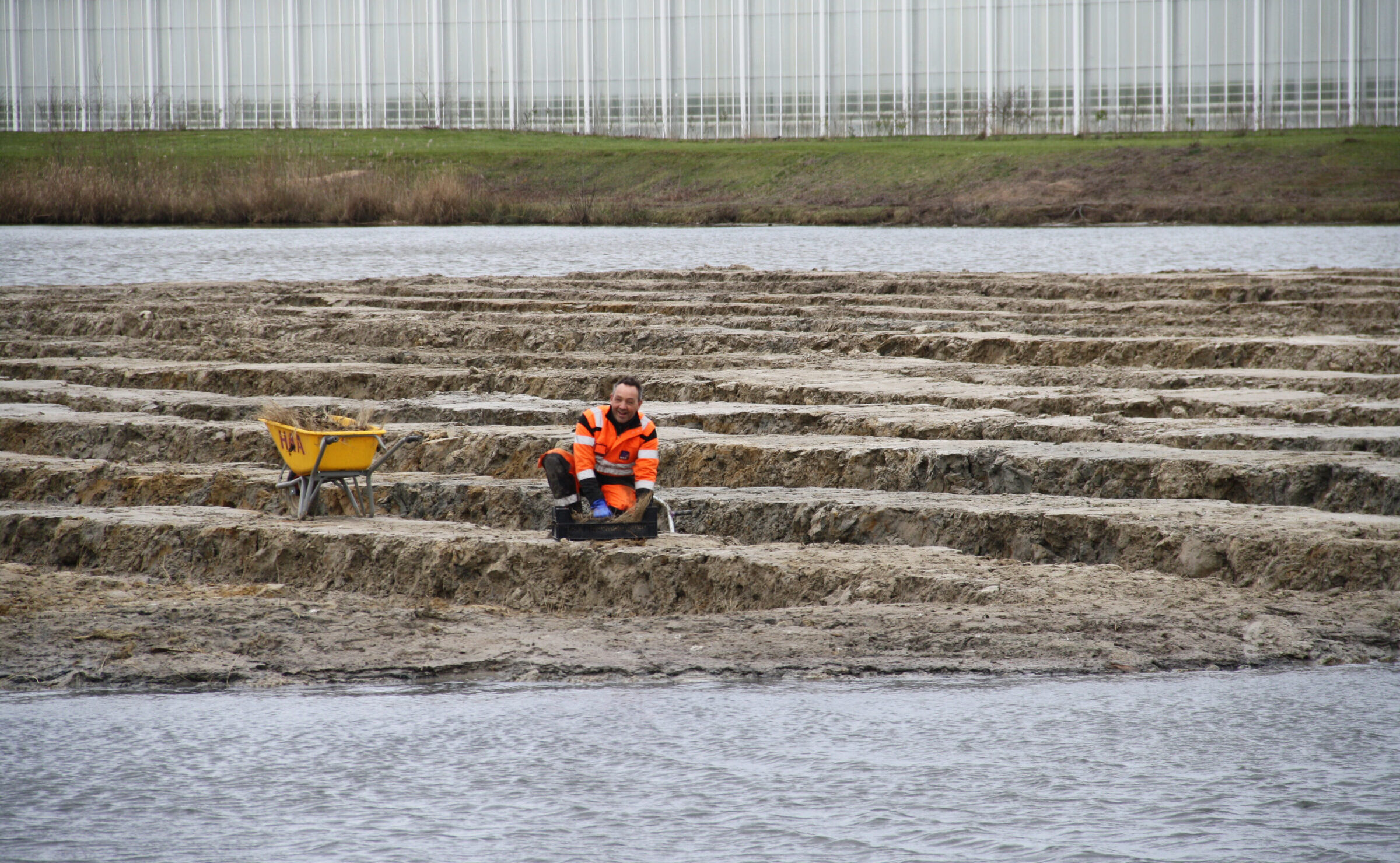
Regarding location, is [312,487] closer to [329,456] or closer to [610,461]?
[329,456]

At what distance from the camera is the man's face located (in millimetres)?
9055

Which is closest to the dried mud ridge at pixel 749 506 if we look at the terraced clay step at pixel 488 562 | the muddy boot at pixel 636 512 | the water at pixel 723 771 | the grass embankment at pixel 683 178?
the terraced clay step at pixel 488 562

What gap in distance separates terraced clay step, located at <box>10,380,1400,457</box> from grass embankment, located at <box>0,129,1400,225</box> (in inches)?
899

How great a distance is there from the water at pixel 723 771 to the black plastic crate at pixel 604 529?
2214mm

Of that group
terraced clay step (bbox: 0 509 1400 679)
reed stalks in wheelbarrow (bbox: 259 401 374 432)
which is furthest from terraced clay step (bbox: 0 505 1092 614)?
reed stalks in wheelbarrow (bbox: 259 401 374 432)

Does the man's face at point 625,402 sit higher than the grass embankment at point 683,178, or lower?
lower

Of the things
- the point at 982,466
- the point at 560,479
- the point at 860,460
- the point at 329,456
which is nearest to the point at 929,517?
the point at 982,466

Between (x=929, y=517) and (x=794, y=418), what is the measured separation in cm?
309

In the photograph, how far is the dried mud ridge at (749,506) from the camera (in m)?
7.26

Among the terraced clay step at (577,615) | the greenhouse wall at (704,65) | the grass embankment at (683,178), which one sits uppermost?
the greenhouse wall at (704,65)

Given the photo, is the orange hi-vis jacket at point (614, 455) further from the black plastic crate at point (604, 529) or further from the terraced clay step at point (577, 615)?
the terraced clay step at point (577, 615)

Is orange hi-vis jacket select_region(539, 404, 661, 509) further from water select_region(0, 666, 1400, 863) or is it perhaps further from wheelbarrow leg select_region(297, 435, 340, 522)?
water select_region(0, 666, 1400, 863)

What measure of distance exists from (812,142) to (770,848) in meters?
46.9

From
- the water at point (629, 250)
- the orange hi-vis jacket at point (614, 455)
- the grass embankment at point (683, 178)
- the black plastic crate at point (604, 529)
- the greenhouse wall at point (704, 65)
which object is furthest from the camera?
the greenhouse wall at point (704, 65)
